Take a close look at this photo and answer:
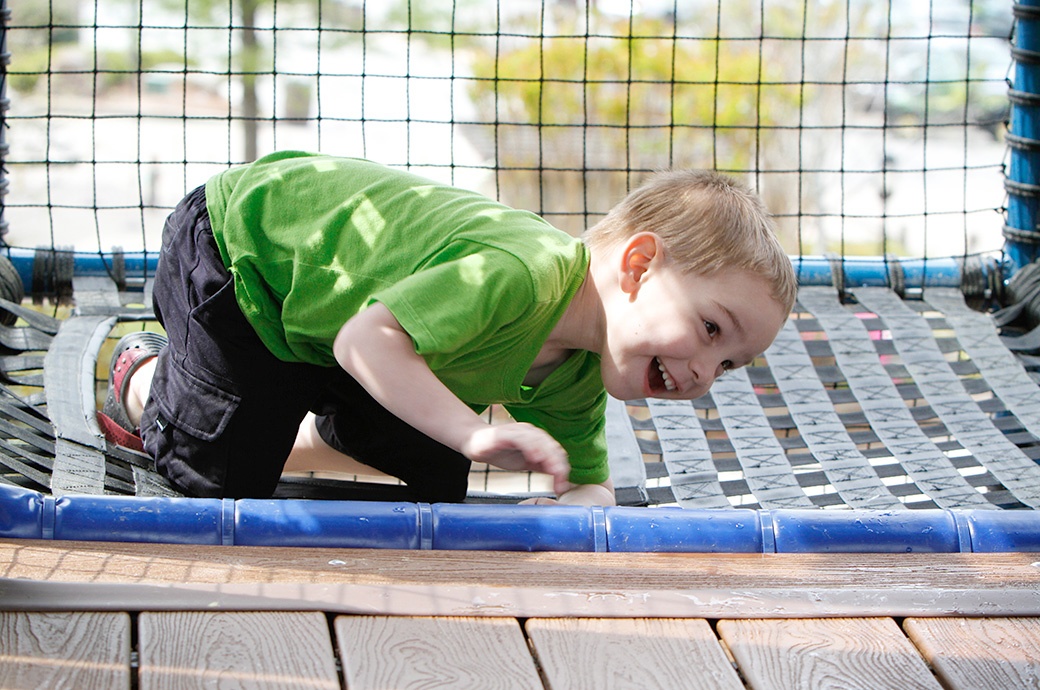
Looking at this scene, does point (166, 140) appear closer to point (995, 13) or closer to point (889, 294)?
point (995, 13)

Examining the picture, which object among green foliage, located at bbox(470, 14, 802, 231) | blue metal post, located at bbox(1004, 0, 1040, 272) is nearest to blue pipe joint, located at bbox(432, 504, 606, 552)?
blue metal post, located at bbox(1004, 0, 1040, 272)

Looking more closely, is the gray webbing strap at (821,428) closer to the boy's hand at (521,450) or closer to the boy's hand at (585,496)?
the boy's hand at (585,496)

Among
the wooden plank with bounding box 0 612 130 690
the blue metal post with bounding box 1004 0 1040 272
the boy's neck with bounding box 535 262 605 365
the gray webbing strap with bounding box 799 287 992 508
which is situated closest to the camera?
the wooden plank with bounding box 0 612 130 690

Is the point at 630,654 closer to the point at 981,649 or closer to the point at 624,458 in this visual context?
the point at 981,649

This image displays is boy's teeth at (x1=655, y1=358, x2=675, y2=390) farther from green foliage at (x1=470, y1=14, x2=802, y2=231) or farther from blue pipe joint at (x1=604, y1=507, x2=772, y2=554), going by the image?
green foliage at (x1=470, y1=14, x2=802, y2=231)

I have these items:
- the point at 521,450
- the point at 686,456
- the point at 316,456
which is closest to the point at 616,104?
the point at 686,456

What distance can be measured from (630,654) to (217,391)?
2.58 ft

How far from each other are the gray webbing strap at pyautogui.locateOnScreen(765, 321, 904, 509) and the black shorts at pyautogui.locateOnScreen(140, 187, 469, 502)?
0.63 metres

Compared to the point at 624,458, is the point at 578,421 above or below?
above

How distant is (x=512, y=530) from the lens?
55.4 inches

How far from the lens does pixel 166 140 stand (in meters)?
9.17

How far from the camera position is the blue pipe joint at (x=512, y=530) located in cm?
140

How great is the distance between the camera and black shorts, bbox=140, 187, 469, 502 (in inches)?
64.9

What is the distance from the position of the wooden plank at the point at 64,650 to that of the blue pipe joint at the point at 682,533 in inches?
22.9
